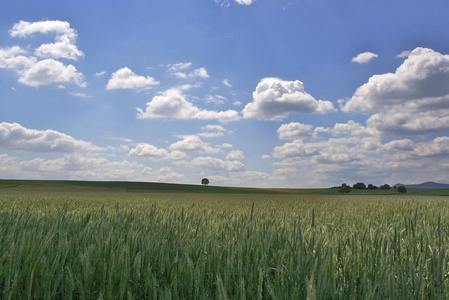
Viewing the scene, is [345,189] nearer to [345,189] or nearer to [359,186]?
[345,189]

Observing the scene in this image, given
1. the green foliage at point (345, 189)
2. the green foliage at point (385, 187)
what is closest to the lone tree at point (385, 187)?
the green foliage at point (385, 187)

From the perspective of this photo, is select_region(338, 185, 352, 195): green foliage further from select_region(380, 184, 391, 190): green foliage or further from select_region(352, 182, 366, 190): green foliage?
select_region(380, 184, 391, 190): green foliage

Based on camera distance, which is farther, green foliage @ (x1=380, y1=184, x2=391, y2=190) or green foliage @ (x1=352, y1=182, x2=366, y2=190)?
green foliage @ (x1=352, y1=182, x2=366, y2=190)

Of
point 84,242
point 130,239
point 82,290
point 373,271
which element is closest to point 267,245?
point 373,271

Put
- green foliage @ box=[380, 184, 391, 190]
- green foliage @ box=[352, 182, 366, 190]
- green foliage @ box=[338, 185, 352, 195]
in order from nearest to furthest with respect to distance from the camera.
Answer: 1. green foliage @ box=[338, 185, 352, 195]
2. green foliage @ box=[380, 184, 391, 190]
3. green foliage @ box=[352, 182, 366, 190]

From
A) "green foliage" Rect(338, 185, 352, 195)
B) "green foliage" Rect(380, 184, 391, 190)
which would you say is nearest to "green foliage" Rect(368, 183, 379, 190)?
"green foliage" Rect(380, 184, 391, 190)

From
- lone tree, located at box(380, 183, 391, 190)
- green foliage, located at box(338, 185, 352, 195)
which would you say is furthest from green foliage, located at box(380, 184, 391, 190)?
green foliage, located at box(338, 185, 352, 195)

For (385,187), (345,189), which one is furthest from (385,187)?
(345,189)

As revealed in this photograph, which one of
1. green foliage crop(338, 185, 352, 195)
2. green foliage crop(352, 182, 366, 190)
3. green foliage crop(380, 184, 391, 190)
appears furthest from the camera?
green foliage crop(352, 182, 366, 190)

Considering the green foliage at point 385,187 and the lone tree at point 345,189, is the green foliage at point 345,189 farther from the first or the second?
the green foliage at point 385,187

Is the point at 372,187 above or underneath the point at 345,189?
above

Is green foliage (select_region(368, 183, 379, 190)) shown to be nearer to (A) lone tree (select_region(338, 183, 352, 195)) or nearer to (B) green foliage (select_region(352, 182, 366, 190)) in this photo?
(B) green foliage (select_region(352, 182, 366, 190))

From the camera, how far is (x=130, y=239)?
2449mm

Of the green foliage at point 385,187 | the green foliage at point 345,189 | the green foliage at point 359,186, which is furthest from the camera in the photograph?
the green foliage at point 359,186
